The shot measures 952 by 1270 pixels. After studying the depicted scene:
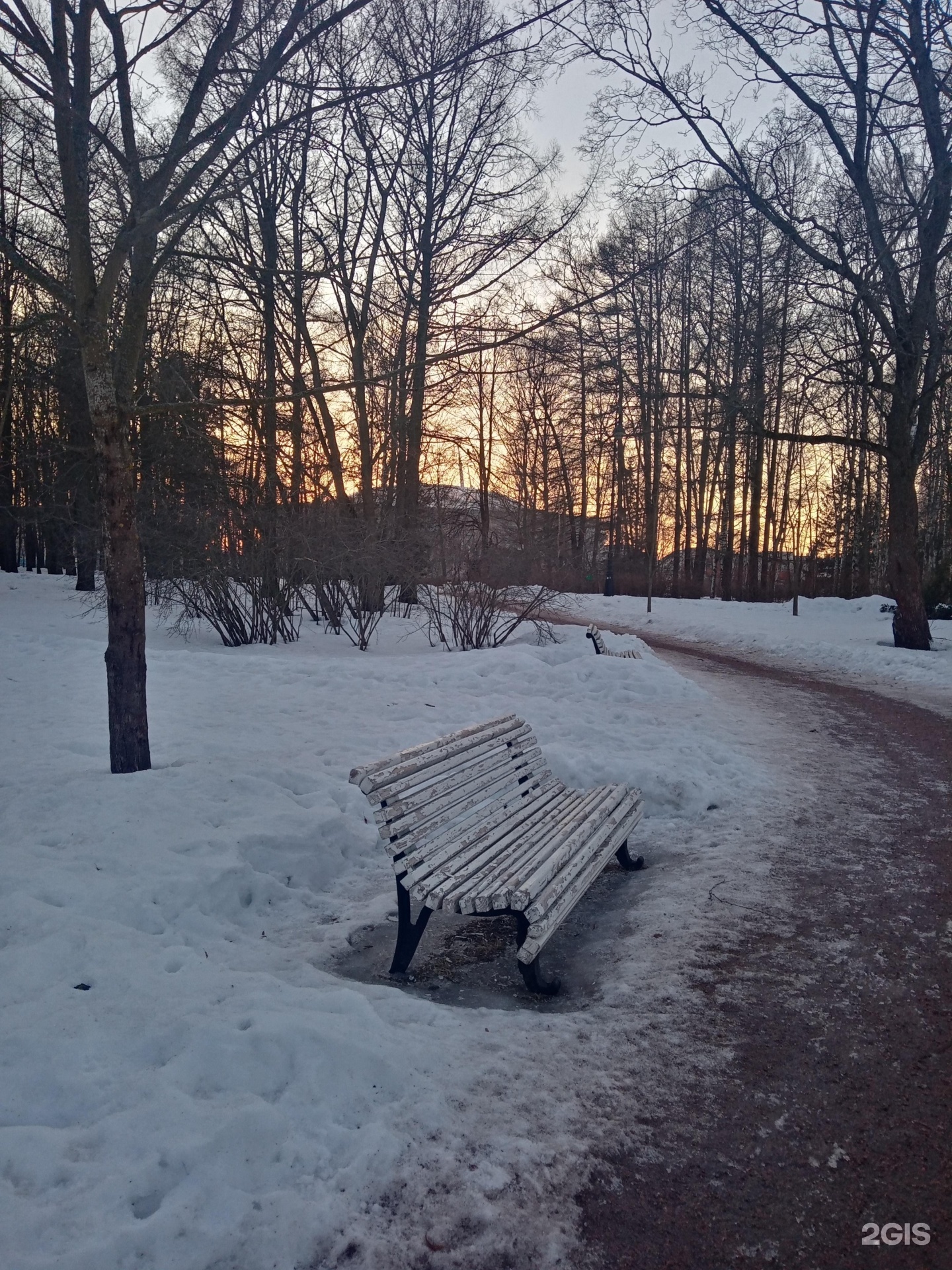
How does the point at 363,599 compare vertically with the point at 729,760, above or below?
above

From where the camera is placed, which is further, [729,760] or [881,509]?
[881,509]

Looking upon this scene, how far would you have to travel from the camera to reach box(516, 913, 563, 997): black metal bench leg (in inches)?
133

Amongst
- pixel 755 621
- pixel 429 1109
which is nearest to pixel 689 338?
pixel 755 621

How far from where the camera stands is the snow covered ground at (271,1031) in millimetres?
2125

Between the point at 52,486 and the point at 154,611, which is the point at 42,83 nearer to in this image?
the point at 154,611

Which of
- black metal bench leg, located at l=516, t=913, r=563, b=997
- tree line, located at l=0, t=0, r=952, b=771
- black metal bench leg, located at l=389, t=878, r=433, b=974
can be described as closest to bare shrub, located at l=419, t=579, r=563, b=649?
tree line, located at l=0, t=0, r=952, b=771

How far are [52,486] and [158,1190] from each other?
16576 millimetres

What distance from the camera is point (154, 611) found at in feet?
46.8

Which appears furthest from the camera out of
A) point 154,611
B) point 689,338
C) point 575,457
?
point 575,457

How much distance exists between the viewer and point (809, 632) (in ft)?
54.5

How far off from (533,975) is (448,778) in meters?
1.12

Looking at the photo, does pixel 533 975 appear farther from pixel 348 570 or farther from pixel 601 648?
pixel 348 570

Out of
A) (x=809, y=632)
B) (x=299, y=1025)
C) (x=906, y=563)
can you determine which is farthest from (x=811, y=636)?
(x=299, y=1025)

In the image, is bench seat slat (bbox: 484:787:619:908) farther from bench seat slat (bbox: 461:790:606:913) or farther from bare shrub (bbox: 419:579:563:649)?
bare shrub (bbox: 419:579:563:649)
